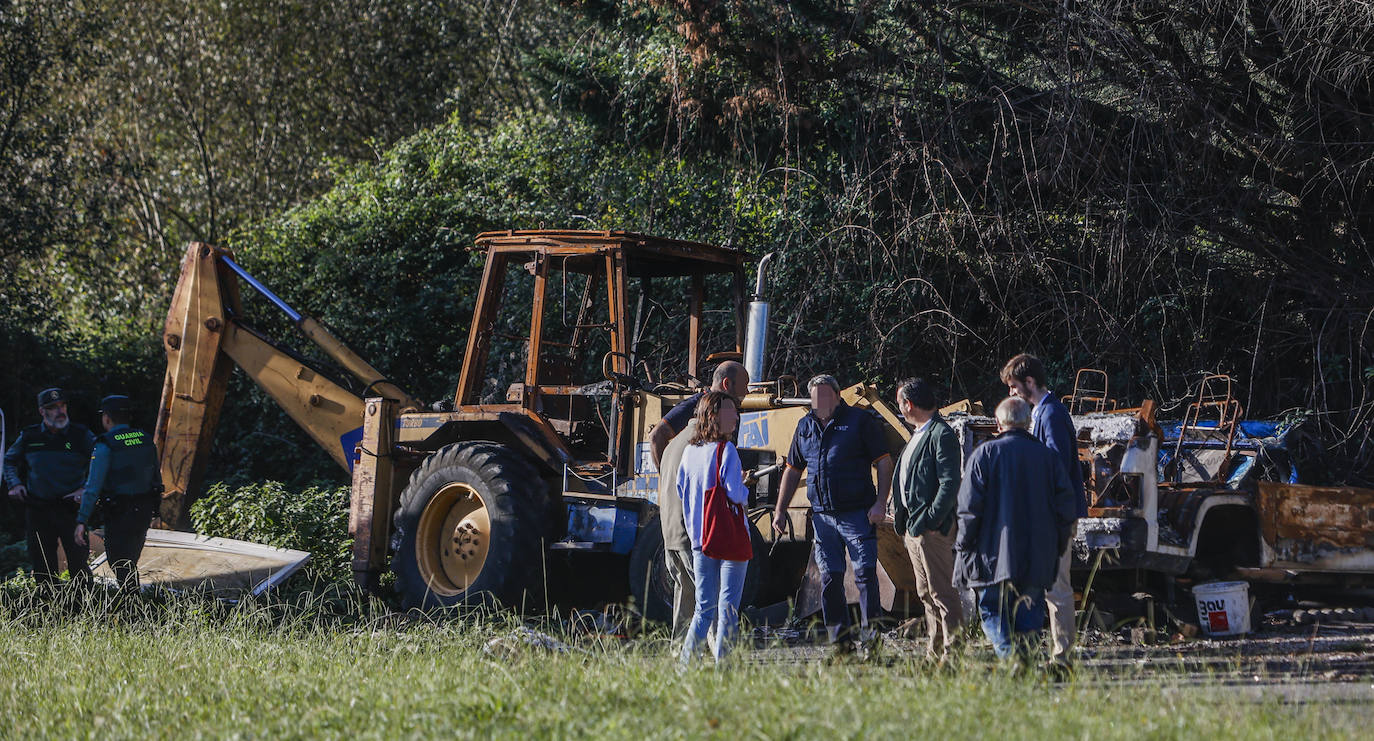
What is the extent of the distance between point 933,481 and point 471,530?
13.0 ft

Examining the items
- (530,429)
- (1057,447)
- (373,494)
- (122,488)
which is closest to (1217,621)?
(1057,447)

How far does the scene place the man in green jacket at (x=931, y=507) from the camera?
6.86 meters

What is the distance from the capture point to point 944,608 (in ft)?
22.9

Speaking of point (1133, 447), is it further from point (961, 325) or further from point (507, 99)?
point (507, 99)

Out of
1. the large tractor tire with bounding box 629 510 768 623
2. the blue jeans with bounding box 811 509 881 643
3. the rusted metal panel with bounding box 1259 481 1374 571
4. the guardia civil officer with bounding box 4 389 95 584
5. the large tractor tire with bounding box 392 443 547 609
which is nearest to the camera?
the blue jeans with bounding box 811 509 881 643

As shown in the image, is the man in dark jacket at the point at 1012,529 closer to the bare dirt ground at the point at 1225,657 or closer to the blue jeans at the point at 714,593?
the bare dirt ground at the point at 1225,657

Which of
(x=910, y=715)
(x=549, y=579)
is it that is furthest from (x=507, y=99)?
(x=910, y=715)

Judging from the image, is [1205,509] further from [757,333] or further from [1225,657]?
[757,333]

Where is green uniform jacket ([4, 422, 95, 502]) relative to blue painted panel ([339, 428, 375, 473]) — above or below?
below

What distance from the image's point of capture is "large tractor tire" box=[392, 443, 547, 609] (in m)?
9.12

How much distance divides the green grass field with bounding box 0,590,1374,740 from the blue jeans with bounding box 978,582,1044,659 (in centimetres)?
29

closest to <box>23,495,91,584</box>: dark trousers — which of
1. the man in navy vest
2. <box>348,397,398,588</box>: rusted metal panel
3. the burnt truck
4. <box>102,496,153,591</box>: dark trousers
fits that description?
<box>102,496,153,591</box>: dark trousers

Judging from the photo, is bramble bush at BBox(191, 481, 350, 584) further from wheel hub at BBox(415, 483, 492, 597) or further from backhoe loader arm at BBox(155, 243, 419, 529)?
wheel hub at BBox(415, 483, 492, 597)

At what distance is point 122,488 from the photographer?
9.59m
